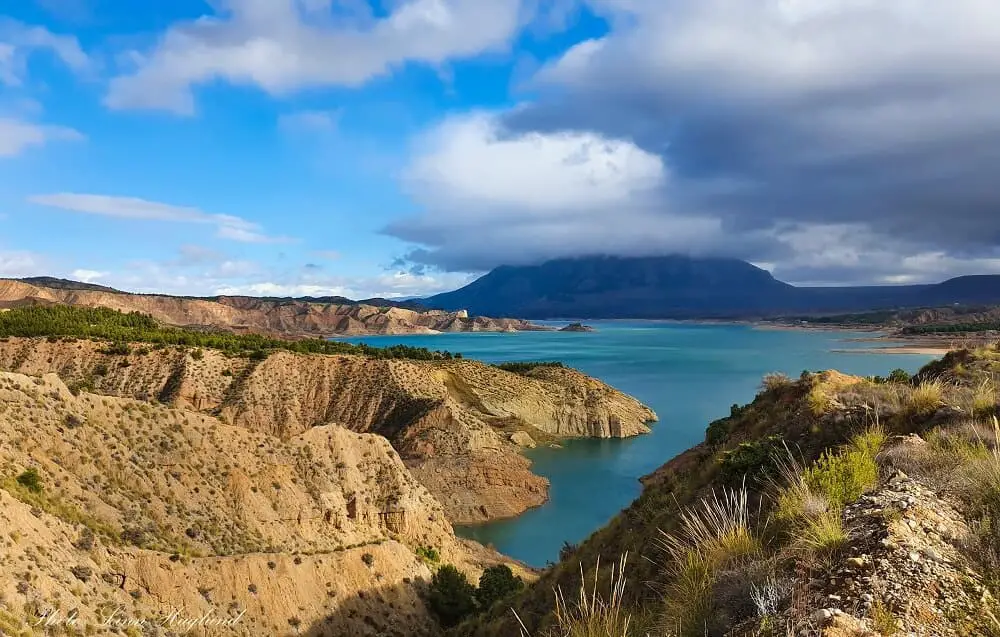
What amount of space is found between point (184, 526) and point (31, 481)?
18.9ft

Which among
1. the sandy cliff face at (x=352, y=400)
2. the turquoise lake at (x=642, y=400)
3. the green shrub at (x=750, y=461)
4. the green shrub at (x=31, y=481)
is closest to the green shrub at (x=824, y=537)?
the green shrub at (x=750, y=461)

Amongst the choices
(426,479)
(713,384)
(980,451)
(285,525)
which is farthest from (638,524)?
(713,384)

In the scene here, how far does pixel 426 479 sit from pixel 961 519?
49.9m

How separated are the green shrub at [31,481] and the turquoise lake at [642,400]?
3029cm

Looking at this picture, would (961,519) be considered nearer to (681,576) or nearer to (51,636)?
(681,576)

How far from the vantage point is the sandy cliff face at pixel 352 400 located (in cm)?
5344

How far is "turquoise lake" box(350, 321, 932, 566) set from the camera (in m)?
47.6

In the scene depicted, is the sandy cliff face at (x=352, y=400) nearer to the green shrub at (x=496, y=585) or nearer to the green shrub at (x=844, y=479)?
the green shrub at (x=496, y=585)

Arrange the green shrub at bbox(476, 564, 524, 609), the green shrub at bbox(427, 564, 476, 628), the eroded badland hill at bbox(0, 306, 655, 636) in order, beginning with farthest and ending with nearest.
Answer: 1. the green shrub at bbox(476, 564, 524, 609)
2. the green shrub at bbox(427, 564, 476, 628)
3. the eroded badland hill at bbox(0, 306, 655, 636)

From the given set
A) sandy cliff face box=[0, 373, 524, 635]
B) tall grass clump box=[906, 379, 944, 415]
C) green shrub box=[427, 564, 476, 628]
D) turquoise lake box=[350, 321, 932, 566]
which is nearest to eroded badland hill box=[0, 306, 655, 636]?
sandy cliff face box=[0, 373, 524, 635]

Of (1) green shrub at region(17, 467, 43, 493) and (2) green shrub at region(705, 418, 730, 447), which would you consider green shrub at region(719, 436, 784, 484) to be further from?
(1) green shrub at region(17, 467, 43, 493)

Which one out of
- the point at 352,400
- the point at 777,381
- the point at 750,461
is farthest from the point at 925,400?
the point at 352,400

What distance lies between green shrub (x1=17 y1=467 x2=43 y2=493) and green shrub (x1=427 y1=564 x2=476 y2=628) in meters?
17.4

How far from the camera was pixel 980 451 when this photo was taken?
698cm
